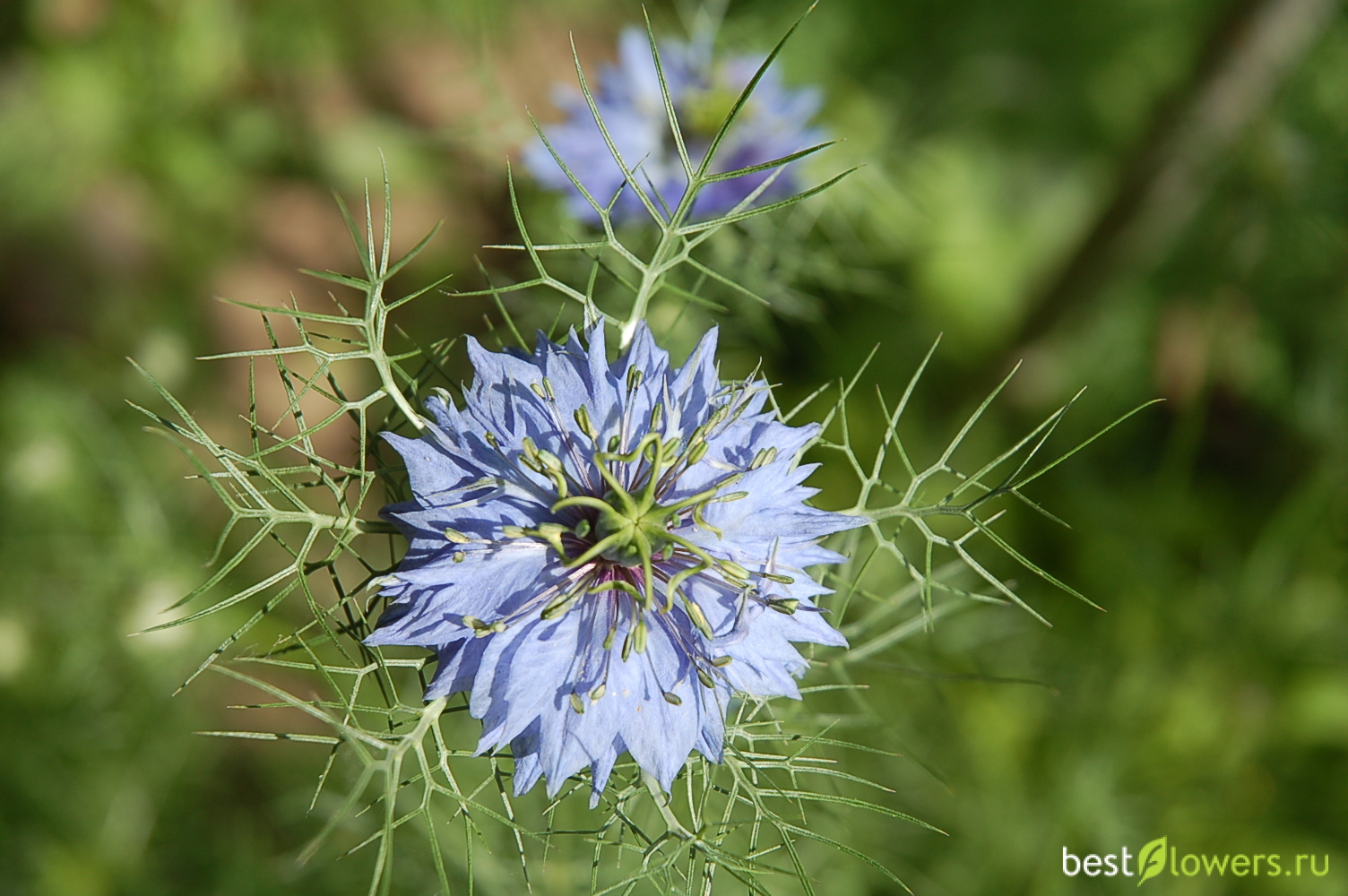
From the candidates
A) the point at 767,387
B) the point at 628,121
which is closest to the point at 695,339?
the point at 628,121

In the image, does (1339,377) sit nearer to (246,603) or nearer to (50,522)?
(246,603)

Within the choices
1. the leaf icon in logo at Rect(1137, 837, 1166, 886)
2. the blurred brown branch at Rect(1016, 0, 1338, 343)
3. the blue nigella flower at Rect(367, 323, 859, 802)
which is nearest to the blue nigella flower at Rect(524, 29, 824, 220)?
the blue nigella flower at Rect(367, 323, 859, 802)

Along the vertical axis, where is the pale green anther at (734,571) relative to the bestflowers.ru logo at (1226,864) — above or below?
below

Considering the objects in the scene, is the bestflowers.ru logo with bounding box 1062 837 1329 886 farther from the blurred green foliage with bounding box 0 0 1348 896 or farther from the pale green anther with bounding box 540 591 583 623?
the pale green anther with bounding box 540 591 583 623

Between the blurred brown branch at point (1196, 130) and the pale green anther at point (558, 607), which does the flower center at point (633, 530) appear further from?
the blurred brown branch at point (1196, 130)

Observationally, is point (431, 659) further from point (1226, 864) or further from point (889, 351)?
point (1226, 864)

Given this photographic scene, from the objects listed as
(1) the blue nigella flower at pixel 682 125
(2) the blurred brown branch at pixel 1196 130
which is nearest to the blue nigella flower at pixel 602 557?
(1) the blue nigella flower at pixel 682 125

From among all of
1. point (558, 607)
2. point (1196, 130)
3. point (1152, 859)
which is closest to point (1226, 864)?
point (1152, 859)
